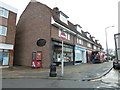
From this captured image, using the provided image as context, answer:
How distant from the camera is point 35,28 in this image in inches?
654

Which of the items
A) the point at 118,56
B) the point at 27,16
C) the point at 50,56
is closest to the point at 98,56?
the point at 118,56

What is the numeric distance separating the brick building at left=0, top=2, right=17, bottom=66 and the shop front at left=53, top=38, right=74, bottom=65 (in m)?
6.57

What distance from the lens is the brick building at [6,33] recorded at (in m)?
14.2

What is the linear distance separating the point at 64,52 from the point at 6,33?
9.37 meters

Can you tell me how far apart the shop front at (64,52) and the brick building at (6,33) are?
6.57 metres

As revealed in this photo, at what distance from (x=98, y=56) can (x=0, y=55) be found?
21083 millimetres

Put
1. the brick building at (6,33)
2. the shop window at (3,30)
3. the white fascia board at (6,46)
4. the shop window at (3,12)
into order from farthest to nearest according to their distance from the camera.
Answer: the shop window at (3,12)
the shop window at (3,30)
the brick building at (6,33)
the white fascia board at (6,46)

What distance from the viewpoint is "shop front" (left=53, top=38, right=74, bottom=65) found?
15320 millimetres

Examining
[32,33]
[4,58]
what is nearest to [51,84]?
[4,58]

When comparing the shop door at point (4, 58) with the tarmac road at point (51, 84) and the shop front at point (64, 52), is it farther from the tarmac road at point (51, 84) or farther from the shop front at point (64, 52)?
the tarmac road at point (51, 84)

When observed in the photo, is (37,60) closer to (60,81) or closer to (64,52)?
(64,52)

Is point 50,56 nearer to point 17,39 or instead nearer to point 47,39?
point 47,39

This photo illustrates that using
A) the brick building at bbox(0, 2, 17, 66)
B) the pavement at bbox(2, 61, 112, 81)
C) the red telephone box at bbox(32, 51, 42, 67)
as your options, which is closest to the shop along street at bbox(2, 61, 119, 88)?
the pavement at bbox(2, 61, 112, 81)

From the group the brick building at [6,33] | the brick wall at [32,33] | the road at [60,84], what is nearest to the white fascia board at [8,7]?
the brick building at [6,33]
